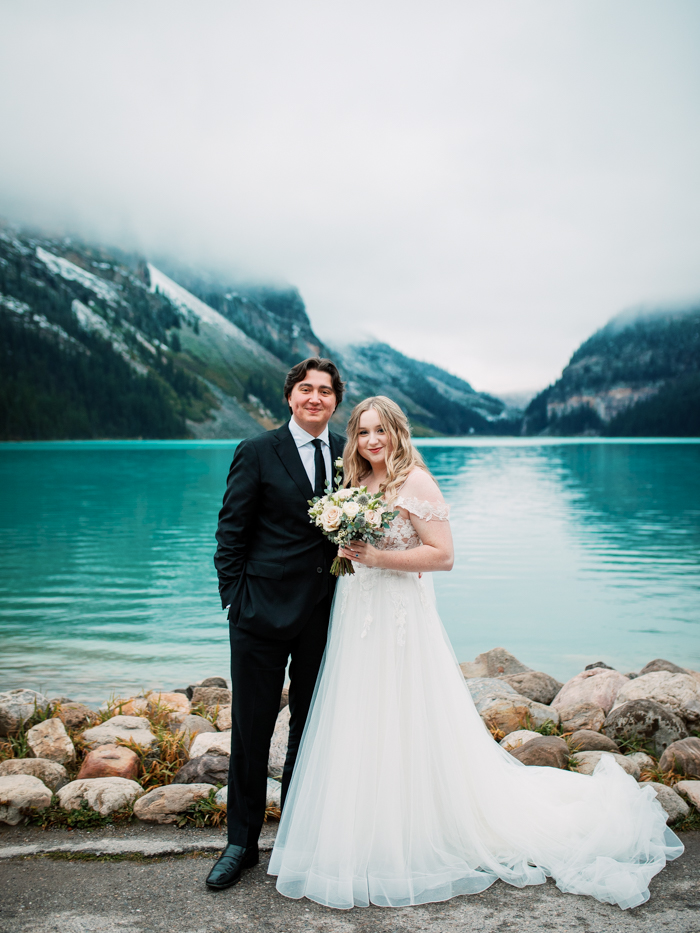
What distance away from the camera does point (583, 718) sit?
5758mm

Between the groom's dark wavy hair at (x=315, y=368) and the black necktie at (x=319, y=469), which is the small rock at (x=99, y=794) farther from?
the groom's dark wavy hair at (x=315, y=368)

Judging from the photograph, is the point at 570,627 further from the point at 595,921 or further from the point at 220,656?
the point at 595,921

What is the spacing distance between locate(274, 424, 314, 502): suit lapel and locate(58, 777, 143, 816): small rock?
2.35 m

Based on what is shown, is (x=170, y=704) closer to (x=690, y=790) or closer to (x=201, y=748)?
(x=201, y=748)

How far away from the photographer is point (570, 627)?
13914 millimetres

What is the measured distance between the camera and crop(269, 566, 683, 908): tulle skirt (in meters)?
3.48

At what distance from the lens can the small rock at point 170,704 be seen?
7.03m

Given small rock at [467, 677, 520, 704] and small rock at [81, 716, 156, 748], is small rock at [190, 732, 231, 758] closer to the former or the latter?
small rock at [81, 716, 156, 748]

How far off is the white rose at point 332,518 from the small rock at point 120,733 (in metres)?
3.12

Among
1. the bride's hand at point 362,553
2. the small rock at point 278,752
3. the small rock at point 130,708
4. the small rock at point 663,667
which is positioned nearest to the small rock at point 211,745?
the small rock at point 278,752

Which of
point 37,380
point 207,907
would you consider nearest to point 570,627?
point 207,907

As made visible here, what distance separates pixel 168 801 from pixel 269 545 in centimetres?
188

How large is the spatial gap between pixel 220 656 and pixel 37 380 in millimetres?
160968

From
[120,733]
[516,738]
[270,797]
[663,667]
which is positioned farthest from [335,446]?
[663,667]
